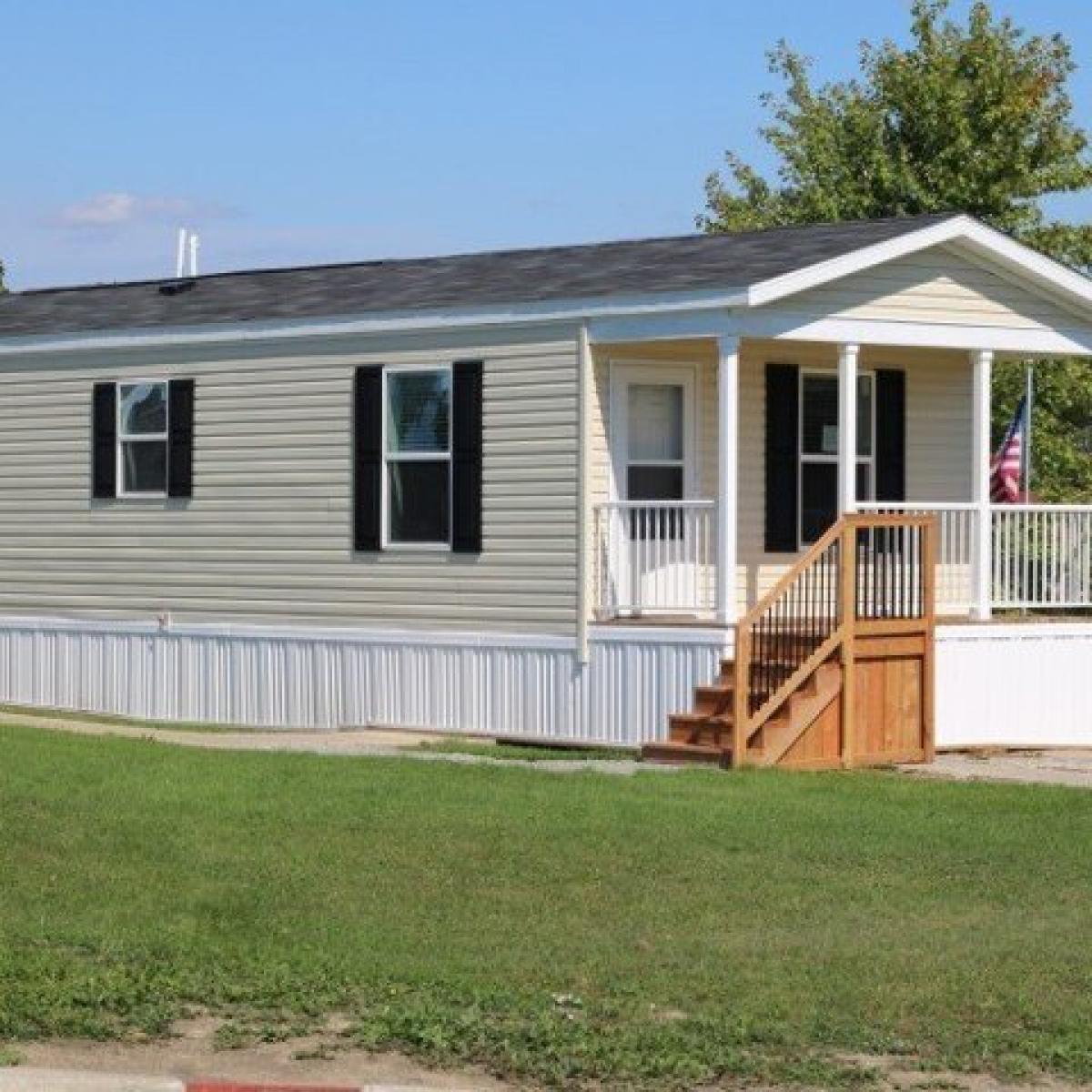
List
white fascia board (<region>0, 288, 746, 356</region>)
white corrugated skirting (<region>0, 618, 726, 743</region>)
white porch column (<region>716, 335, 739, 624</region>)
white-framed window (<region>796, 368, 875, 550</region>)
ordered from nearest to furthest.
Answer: white porch column (<region>716, 335, 739, 624</region>) → white fascia board (<region>0, 288, 746, 356</region>) → white corrugated skirting (<region>0, 618, 726, 743</region>) → white-framed window (<region>796, 368, 875, 550</region>)

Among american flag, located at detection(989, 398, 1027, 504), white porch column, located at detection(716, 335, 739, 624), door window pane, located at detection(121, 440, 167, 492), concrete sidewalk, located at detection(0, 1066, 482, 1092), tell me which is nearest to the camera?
concrete sidewalk, located at detection(0, 1066, 482, 1092)

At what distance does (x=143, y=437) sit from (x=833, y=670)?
7.72 metres

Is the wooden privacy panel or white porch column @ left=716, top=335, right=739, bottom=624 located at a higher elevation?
white porch column @ left=716, top=335, right=739, bottom=624

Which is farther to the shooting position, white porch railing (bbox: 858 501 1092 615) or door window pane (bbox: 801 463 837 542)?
door window pane (bbox: 801 463 837 542)

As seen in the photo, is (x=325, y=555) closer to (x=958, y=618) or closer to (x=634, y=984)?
(x=958, y=618)

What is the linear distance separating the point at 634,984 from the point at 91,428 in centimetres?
1532

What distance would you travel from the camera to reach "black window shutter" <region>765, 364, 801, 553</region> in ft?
74.3

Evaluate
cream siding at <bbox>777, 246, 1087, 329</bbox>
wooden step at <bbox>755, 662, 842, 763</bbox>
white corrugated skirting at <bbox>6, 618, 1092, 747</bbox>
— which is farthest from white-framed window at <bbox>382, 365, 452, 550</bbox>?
wooden step at <bbox>755, 662, 842, 763</bbox>

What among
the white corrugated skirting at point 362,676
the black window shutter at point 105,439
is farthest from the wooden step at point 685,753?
the black window shutter at point 105,439

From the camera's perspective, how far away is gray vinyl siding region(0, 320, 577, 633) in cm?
2173

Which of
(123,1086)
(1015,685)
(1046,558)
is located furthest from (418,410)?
(123,1086)

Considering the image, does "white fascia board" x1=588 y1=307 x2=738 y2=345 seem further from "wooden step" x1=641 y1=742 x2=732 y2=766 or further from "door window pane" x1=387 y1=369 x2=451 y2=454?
"wooden step" x1=641 y1=742 x2=732 y2=766

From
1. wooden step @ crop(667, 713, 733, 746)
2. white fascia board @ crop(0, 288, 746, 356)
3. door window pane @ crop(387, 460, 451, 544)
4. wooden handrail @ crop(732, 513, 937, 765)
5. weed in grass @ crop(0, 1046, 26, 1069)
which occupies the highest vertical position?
white fascia board @ crop(0, 288, 746, 356)

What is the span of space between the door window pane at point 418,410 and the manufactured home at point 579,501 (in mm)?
28
